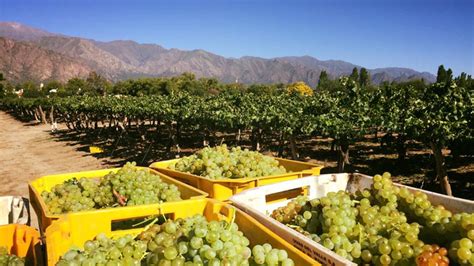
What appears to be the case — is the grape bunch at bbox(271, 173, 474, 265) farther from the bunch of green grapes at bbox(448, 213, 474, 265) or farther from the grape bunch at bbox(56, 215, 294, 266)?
the grape bunch at bbox(56, 215, 294, 266)

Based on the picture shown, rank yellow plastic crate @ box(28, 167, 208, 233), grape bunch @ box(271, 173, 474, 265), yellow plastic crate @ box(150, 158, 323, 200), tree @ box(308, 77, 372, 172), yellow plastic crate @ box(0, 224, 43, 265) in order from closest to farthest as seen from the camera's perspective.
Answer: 1. grape bunch @ box(271, 173, 474, 265)
2. yellow plastic crate @ box(0, 224, 43, 265)
3. yellow plastic crate @ box(28, 167, 208, 233)
4. yellow plastic crate @ box(150, 158, 323, 200)
5. tree @ box(308, 77, 372, 172)

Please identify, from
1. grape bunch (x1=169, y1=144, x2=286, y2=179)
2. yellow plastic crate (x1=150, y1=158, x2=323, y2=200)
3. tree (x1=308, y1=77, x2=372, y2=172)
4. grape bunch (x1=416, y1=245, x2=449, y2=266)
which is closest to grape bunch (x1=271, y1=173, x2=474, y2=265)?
grape bunch (x1=416, y1=245, x2=449, y2=266)

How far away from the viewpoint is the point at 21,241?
2.45 metres

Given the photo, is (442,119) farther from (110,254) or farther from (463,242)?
(110,254)

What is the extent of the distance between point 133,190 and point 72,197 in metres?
0.50

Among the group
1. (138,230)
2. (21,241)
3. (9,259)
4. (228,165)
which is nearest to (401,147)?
(228,165)

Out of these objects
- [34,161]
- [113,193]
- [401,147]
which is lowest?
[34,161]

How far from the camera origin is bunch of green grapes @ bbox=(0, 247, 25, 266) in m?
2.24

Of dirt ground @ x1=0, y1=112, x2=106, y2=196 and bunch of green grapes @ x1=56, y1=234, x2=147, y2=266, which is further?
Answer: dirt ground @ x1=0, y1=112, x2=106, y2=196

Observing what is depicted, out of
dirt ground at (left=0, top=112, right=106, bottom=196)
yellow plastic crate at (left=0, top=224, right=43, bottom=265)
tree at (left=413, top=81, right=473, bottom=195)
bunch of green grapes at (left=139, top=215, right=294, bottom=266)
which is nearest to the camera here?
bunch of green grapes at (left=139, top=215, right=294, bottom=266)

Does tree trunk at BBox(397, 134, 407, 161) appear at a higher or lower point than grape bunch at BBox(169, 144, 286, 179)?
lower

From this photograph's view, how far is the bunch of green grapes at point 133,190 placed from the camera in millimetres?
3117

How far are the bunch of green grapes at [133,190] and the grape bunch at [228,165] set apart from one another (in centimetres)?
61

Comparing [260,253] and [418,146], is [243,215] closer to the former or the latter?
[260,253]
